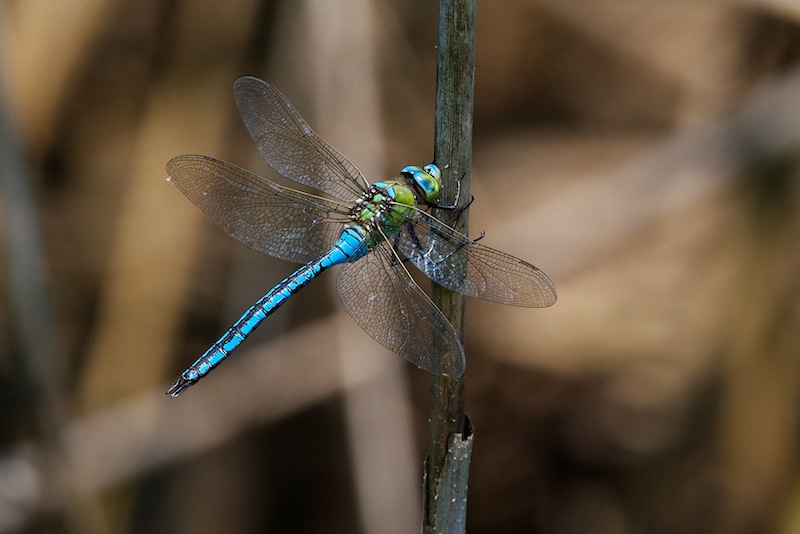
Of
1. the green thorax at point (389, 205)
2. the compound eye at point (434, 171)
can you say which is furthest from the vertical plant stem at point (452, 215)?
the green thorax at point (389, 205)

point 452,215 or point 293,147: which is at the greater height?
point 293,147

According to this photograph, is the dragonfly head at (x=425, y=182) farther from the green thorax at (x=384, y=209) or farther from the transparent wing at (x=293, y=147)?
the transparent wing at (x=293, y=147)

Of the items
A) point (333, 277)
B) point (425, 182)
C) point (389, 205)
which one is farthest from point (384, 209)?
point (333, 277)

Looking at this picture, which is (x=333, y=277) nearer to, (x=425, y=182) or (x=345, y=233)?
(x=345, y=233)

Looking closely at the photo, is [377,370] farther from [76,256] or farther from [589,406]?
[76,256]

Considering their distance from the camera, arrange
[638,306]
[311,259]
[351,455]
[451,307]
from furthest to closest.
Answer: [638,306], [351,455], [311,259], [451,307]

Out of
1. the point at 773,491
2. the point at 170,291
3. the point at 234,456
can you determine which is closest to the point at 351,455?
the point at 234,456
